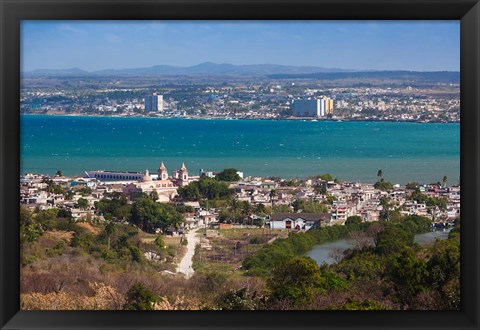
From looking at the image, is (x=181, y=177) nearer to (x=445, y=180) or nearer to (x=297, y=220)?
(x=297, y=220)

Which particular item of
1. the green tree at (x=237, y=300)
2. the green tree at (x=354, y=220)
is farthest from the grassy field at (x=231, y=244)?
the green tree at (x=237, y=300)

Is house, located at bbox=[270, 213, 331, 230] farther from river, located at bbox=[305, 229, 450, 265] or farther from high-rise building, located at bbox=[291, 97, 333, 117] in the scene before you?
high-rise building, located at bbox=[291, 97, 333, 117]

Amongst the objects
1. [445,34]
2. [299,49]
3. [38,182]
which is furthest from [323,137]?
[38,182]

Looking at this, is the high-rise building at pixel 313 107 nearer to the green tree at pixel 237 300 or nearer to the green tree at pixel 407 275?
the green tree at pixel 407 275

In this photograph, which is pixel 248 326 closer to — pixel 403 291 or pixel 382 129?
pixel 403 291

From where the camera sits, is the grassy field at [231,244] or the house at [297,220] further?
the house at [297,220]

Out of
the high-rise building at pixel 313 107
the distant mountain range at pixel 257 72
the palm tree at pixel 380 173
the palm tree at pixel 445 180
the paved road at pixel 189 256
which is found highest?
the distant mountain range at pixel 257 72
